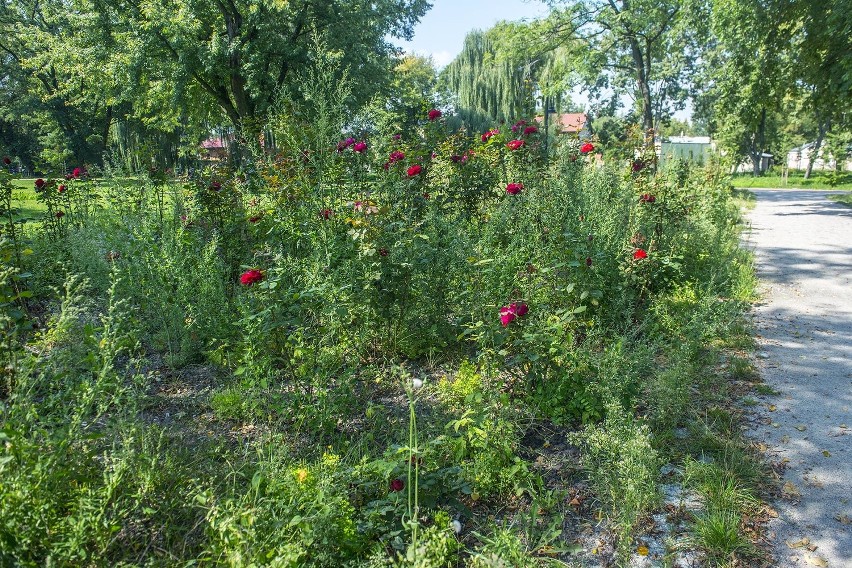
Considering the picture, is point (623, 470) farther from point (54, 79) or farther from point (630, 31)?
point (54, 79)

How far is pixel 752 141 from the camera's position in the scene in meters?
38.6

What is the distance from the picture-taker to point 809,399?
3484 mm

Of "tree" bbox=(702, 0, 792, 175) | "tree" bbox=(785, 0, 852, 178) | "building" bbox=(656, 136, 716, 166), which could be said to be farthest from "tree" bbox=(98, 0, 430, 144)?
"tree" bbox=(785, 0, 852, 178)

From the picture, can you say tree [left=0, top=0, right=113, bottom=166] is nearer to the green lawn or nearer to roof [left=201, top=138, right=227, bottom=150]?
roof [left=201, top=138, right=227, bottom=150]

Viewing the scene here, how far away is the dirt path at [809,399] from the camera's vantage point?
234 centimetres

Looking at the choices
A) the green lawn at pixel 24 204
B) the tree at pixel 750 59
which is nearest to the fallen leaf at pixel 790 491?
the green lawn at pixel 24 204

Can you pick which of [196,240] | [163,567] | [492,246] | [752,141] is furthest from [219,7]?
[752,141]

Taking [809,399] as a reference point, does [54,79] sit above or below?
above

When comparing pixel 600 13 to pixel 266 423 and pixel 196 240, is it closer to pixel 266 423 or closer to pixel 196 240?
pixel 196 240

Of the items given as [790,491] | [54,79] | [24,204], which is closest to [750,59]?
[790,491]

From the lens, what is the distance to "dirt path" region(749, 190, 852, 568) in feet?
7.68

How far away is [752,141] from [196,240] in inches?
1700

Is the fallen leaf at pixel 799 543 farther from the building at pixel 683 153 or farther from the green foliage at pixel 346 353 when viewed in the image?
the building at pixel 683 153

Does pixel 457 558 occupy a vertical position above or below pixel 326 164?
below
